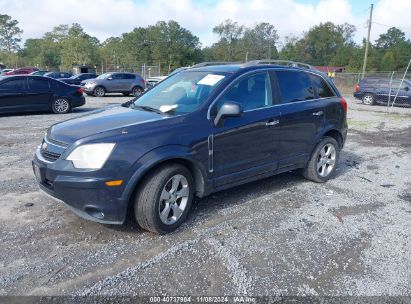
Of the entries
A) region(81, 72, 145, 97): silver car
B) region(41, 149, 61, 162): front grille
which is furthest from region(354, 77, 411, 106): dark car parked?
region(41, 149, 61, 162): front grille

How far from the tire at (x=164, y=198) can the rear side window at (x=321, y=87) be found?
2.79 m

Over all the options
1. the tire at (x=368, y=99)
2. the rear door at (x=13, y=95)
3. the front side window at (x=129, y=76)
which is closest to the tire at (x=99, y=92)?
the front side window at (x=129, y=76)

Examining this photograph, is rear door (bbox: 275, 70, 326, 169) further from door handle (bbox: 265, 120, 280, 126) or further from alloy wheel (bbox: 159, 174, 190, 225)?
alloy wheel (bbox: 159, 174, 190, 225)

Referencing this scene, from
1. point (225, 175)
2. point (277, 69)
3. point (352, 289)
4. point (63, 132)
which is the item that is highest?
point (277, 69)

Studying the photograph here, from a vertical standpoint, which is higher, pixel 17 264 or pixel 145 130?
pixel 145 130

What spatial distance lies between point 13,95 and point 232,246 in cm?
1105

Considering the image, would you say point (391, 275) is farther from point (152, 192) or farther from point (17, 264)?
point (17, 264)

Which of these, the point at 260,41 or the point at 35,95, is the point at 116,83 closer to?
the point at 35,95

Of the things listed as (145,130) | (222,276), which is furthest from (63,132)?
(222,276)

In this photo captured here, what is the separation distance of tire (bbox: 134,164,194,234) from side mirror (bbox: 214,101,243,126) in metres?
0.68

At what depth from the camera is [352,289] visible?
3102 millimetres

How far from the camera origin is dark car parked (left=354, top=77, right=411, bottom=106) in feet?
65.8

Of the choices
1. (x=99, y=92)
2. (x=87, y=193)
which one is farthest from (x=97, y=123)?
(x=99, y=92)

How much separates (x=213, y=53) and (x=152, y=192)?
87.6 metres
